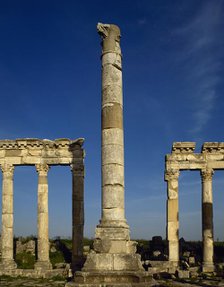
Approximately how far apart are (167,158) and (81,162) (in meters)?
6.50

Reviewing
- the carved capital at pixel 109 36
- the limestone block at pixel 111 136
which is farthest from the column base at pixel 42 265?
the carved capital at pixel 109 36

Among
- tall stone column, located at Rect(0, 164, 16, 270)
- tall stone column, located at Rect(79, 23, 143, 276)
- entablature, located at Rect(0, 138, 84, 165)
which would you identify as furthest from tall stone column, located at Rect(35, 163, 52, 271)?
tall stone column, located at Rect(79, 23, 143, 276)

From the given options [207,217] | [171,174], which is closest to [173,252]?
[207,217]

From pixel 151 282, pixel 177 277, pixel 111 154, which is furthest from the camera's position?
pixel 177 277

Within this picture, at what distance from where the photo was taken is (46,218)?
1287 inches

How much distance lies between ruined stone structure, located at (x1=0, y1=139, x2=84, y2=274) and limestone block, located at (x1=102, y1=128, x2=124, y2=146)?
12.0m

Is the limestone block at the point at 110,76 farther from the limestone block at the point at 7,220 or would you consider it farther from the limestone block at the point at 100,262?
the limestone block at the point at 7,220

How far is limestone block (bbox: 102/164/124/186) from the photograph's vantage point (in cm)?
2034

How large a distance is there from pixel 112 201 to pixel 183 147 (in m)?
15.2

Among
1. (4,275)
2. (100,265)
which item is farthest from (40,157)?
(100,265)

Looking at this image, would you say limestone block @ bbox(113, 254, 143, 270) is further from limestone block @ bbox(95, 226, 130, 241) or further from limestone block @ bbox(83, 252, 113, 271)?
limestone block @ bbox(95, 226, 130, 241)

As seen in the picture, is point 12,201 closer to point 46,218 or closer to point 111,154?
point 46,218

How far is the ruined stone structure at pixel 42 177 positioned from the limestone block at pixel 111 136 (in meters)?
12.0

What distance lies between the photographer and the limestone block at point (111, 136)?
68.0ft
